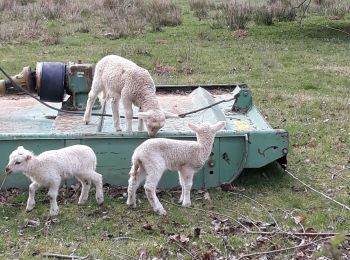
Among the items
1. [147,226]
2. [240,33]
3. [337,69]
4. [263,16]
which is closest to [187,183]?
[147,226]

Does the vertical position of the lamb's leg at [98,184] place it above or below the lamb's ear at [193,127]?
below

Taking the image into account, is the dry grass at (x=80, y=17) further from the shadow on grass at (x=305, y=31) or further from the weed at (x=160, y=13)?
the shadow on grass at (x=305, y=31)

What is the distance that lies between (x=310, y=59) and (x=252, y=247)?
36.6 feet

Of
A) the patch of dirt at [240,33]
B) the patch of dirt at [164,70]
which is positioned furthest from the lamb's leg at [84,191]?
the patch of dirt at [240,33]

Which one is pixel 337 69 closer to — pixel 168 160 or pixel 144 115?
pixel 144 115

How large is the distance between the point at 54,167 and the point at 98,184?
0.50 meters

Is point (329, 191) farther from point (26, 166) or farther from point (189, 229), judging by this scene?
point (26, 166)

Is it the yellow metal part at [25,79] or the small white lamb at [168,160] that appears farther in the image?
the yellow metal part at [25,79]

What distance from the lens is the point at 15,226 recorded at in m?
6.18

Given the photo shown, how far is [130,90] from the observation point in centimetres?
734

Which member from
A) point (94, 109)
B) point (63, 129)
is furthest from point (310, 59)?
point (63, 129)

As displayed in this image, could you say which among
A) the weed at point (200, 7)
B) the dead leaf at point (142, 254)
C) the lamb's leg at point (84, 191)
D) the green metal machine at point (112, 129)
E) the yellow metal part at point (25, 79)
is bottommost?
the weed at point (200, 7)

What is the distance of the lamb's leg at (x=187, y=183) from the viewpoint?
6.48 meters

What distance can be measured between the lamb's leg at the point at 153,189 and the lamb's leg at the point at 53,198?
0.84 meters
